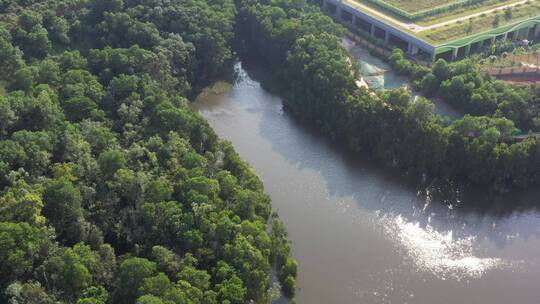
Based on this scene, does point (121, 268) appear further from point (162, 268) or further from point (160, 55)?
point (160, 55)

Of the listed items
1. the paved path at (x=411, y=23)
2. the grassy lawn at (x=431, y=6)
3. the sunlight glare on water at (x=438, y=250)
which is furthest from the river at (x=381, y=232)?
the grassy lawn at (x=431, y=6)

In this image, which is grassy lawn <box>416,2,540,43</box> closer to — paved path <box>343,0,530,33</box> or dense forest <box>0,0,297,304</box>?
paved path <box>343,0,530,33</box>

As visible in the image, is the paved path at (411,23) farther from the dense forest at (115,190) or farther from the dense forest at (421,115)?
the dense forest at (115,190)

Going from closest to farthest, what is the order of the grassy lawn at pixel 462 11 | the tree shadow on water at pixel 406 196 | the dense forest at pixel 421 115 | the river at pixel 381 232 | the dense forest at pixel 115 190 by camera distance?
the dense forest at pixel 115 190 → the river at pixel 381 232 → the tree shadow on water at pixel 406 196 → the dense forest at pixel 421 115 → the grassy lawn at pixel 462 11

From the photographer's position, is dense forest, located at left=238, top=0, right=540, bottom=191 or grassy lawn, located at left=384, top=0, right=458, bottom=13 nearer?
dense forest, located at left=238, top=0, right=540, bottom=191

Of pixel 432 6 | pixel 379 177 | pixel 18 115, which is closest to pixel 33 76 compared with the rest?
pixel 18 115

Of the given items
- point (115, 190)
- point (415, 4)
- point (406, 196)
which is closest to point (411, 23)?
point (415, 4)

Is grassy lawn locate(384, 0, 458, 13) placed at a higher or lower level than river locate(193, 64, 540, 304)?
higher

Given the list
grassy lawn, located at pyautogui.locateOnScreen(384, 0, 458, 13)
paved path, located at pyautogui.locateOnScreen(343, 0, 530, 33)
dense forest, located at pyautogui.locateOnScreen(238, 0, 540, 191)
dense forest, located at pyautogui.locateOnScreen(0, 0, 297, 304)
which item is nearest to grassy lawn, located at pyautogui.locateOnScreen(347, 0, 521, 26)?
grassy lawn, located at pyautogui.locateOnScreen(384, 0, 458, 13)
